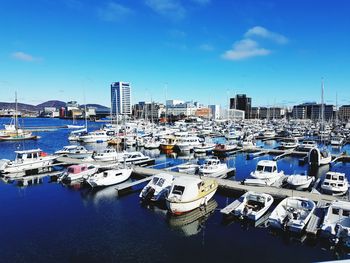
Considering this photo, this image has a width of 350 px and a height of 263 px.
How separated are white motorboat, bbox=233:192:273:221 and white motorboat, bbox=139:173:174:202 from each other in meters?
7.57

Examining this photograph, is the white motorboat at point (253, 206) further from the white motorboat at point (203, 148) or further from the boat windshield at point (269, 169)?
the white motorboat at point (203, 148)

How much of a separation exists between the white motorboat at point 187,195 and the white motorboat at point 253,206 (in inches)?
142

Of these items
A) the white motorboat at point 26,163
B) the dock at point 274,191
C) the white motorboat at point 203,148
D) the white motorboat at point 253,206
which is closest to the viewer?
the white motorboat at point 253,206

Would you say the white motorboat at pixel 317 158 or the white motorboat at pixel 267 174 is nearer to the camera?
the white motorboat at pixel 267 174

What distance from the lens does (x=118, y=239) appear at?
20422 mm

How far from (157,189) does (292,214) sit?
42.3 ft

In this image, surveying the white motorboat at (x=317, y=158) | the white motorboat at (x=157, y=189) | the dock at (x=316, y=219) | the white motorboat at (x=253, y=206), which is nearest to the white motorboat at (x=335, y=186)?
the dock at (x=316, y=219)

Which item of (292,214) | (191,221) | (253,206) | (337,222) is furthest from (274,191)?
(191,221)

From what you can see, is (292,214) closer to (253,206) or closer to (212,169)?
(253,206)

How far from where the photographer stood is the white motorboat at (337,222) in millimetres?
18672

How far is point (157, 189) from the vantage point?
93.4 feet

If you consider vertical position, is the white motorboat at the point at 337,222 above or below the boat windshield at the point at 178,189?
below

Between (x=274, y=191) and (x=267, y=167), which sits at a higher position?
(x=267, y=167)

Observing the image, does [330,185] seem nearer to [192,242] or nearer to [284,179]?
[284,179]
